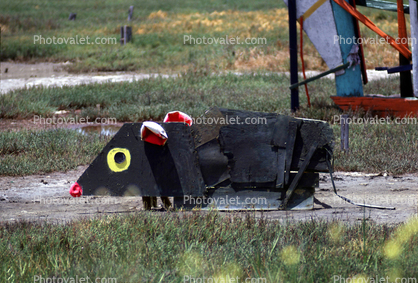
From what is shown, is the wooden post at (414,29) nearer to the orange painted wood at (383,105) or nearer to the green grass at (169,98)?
the orange painted wood at (383,105)

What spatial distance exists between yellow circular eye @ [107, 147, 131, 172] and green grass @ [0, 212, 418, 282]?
902mm

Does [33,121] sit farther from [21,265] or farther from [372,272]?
[372,272]

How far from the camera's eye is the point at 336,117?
10094mm

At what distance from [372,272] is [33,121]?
10.4 metres

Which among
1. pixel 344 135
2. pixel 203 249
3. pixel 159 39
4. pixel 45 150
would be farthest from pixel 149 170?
pixel 159 39

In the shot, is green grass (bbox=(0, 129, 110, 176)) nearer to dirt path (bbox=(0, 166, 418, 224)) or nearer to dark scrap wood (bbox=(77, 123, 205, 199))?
dirt path (bbox=(0, 166, 418, 224))

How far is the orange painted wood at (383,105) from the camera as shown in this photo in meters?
9.48

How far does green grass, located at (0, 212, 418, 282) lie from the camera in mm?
3188

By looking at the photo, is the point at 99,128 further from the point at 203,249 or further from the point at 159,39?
the point at 159,39

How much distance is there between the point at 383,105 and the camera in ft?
32.2

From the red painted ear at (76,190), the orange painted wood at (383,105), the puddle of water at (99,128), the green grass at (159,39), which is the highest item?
the green grass at (159,39)

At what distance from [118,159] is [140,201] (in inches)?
40.4

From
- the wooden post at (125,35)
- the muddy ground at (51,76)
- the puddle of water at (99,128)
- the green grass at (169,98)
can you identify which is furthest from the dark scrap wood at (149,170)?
the wooden post at (125,35)

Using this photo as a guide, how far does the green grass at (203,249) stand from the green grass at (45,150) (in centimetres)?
319
